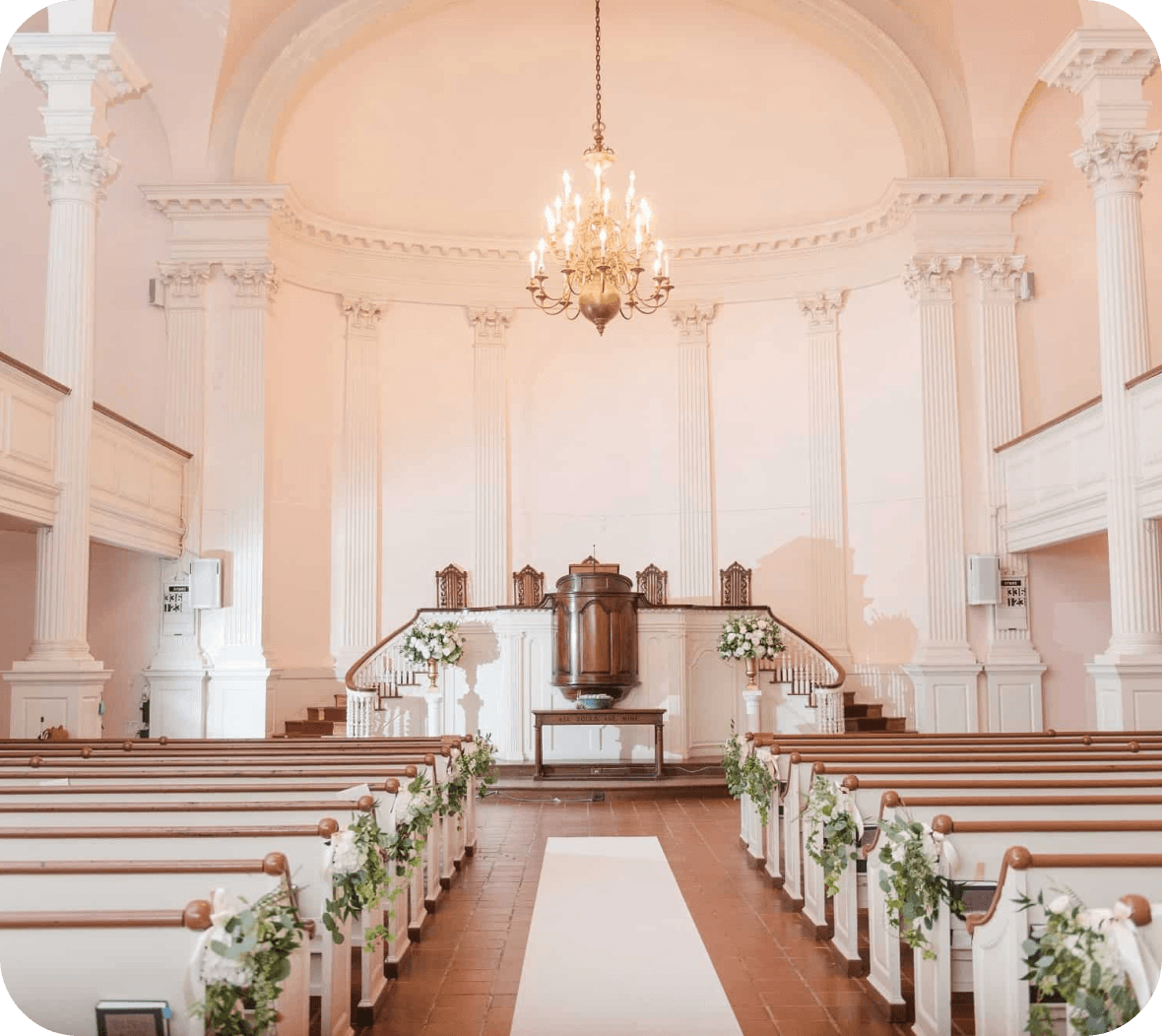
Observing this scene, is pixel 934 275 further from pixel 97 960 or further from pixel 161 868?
pixel 97 960

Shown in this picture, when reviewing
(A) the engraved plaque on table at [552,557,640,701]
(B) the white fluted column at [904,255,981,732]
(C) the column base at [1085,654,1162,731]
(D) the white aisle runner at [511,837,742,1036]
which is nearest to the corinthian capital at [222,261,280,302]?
(A) the engraved plaque on table at [552,557,640,701]

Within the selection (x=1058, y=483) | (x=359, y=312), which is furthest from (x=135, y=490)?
(x=1058, y=483)

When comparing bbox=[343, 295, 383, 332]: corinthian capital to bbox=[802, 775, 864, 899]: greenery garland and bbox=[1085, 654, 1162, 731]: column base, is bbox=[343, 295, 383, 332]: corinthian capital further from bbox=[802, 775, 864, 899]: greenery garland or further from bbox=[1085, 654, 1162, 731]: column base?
bbox=[802, 775, 864, 899]: greenery garland

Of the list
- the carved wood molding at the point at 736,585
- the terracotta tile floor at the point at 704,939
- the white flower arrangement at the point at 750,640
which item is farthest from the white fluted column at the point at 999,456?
the terracotta tile floor at the point at 704,939

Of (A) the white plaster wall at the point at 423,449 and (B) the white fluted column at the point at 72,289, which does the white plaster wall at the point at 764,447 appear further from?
(B) the white fluted column at the point at 72,289

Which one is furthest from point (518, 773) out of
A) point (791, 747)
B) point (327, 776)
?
point (327, 776)

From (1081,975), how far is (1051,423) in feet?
36.0

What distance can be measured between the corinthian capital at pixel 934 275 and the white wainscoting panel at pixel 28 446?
10.6 meters

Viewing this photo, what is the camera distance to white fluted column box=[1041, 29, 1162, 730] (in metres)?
10.7

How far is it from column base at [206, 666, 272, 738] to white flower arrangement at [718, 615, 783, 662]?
575 centimetres

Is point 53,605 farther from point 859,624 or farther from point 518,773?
point 859,624

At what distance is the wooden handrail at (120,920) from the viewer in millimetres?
3398

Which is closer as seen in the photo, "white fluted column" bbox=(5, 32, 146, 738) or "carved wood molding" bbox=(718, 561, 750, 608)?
"white fluted column" bbox=(5, 32, 146, 738)

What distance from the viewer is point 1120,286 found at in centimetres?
1113
